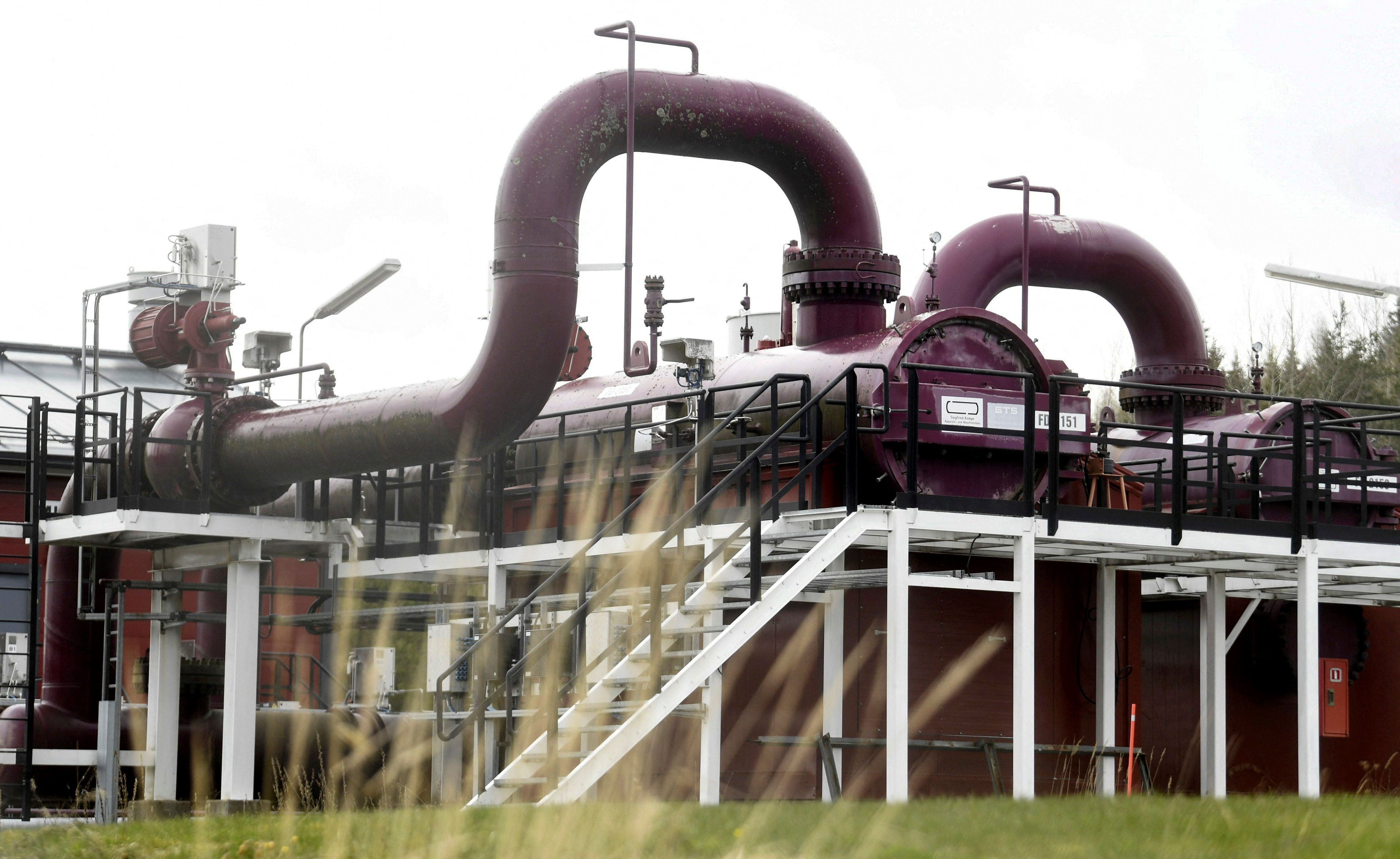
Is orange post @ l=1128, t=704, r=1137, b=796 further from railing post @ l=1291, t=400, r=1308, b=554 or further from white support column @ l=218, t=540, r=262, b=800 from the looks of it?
white support column @ l=218, t=540, r=262, b=800

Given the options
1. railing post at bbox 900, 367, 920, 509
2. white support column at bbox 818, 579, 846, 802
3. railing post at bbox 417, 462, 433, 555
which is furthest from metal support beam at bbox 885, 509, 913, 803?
railing post at bbox 417, 462, 433, 555

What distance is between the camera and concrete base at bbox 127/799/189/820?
18.0 meters

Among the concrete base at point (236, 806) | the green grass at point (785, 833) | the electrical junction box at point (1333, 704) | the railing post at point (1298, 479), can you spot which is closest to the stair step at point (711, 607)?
the green grass at point (785, 833)

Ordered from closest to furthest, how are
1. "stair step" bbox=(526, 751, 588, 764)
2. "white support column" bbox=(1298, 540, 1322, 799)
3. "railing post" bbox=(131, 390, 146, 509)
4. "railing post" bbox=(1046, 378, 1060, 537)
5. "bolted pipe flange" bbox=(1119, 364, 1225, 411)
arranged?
1. "stair step" bbox=(526, 751, 588, 764)
2. "railing post" bbox=(1046, 378, 1060, 537)
3. "white support column" bbox=(1298, 540, 1322, 799)
4. "railing post" bbox=(131, 390, 146, 509)
5. "bolted pipe flange" bbox=(1119, 364, 1225, 411)

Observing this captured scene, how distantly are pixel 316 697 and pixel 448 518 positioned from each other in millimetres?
6829

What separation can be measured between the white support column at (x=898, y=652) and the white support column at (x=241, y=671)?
6825 millimetres

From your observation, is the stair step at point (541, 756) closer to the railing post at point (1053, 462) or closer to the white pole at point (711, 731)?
the white pole at point (711, 731)

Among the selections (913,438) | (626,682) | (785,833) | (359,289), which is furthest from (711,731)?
(359,289)

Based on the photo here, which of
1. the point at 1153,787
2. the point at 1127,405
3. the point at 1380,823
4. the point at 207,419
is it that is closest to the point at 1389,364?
the point at 1127,405

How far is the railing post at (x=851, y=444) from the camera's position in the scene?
14.1 meters

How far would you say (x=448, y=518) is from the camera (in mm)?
19453

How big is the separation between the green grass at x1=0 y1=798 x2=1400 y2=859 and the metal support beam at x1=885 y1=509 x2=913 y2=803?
248 cm

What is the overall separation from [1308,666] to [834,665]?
4.18 metres

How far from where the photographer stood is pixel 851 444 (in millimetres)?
14219
